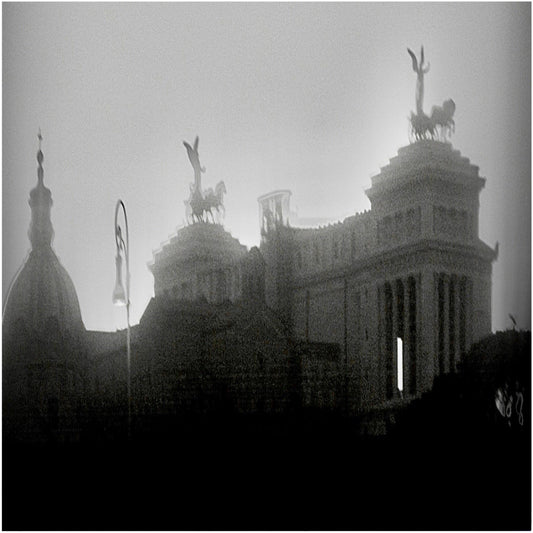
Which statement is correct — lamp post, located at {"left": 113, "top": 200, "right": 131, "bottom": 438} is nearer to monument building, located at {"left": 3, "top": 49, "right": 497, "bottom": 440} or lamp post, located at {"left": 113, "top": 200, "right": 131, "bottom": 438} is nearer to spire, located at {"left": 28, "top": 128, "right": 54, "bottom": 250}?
monument building, located at {"left": 3, "top": 49, "right": 497, "bottom": 440}

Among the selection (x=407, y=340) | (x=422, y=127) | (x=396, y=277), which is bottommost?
(x=407, y=340)

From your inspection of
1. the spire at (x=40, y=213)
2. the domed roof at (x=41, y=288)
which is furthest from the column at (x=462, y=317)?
the spire at (x=40, y=213)

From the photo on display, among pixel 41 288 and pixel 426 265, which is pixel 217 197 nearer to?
pixel 41 288

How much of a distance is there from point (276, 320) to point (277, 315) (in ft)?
0.10

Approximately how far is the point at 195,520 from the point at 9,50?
2.94 m

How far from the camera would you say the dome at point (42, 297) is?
4.54 m

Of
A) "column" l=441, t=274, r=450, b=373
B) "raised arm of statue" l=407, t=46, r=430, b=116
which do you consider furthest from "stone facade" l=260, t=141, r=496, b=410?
"raised arm of statue" l=407, t=46, r=430, b=116

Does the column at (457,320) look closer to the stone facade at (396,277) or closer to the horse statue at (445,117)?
the stone facade at (396,277)

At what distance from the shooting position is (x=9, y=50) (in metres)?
4.57

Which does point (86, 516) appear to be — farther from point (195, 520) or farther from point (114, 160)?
point (114, 160)

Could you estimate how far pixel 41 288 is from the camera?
14.9 feet

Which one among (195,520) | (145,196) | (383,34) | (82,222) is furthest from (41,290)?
(383,34)

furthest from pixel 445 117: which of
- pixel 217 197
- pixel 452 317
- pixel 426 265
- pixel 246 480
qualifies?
pixel 246 480

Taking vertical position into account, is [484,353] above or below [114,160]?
below
